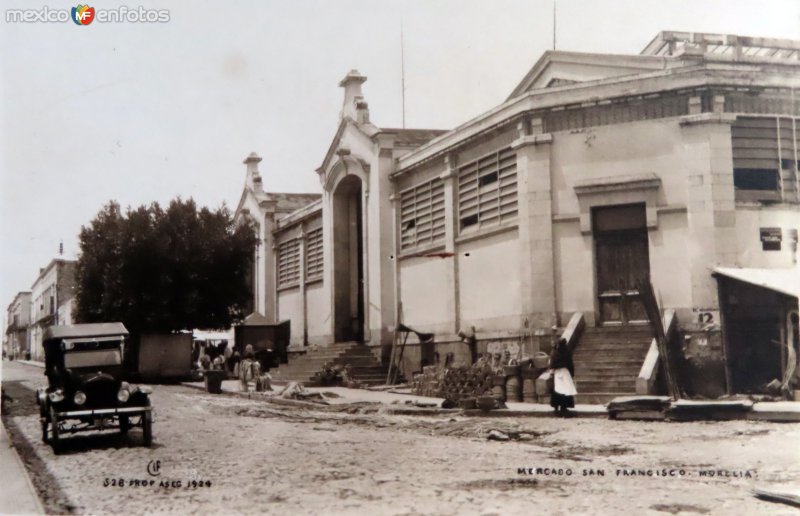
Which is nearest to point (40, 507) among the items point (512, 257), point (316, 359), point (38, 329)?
point (38, 329)

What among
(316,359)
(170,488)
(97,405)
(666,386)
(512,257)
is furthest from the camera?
(316,359)

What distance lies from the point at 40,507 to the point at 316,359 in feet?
57.6

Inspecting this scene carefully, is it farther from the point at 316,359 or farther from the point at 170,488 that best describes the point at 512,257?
the point at 170,488

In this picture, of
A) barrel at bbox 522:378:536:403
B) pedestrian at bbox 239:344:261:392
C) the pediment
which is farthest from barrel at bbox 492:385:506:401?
the pediment

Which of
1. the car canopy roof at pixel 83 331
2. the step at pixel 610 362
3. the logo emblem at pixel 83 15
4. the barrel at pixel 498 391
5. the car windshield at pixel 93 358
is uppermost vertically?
the logo emblem at pixel 83 15

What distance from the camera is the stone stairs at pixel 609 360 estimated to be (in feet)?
52.5

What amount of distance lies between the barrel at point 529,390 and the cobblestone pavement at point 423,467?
2.41 meters

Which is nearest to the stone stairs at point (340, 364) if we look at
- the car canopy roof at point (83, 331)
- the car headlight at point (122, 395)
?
the car canopy roof at point (83, 331)

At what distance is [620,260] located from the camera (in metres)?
17.5

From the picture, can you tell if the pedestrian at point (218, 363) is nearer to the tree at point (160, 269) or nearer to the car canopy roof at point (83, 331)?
the tree at point (160, 269)

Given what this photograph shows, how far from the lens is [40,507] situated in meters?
8.41

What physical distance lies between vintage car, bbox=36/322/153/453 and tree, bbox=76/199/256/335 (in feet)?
5.23

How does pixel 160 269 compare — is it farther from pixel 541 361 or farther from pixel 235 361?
pixel 235 361

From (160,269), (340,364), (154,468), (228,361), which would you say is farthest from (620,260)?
(228,361)
